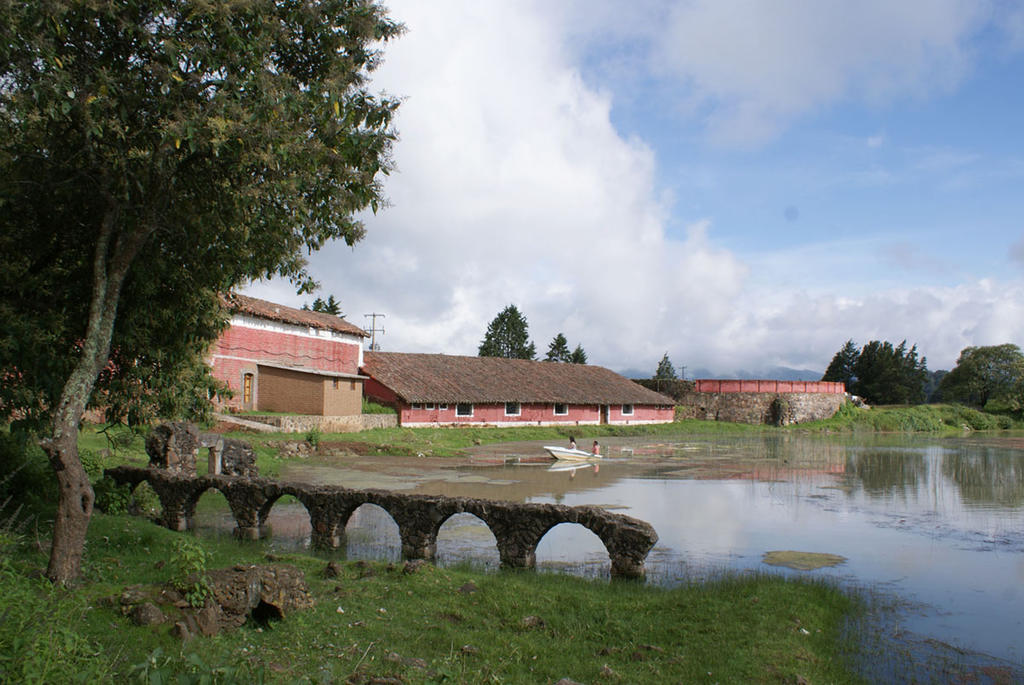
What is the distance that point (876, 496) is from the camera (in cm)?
2330

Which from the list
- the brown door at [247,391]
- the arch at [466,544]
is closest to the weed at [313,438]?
the brown door at [247,391]

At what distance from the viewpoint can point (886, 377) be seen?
3036 inches

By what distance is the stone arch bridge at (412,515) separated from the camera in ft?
40.2

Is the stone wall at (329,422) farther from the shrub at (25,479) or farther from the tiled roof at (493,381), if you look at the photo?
the shrub at (25,479)

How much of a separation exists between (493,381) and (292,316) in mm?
13298

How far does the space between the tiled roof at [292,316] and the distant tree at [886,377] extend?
2314 inches

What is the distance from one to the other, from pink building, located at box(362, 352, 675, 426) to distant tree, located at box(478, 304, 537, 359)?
19.5 m

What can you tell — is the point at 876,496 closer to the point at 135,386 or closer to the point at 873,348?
the point at 135,386

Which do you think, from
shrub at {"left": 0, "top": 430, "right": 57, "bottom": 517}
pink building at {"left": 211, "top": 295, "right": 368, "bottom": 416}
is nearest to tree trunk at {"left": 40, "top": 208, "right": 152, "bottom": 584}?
shrub at {"left": 0, "top": 430, "right": 57, "bottom": 517}

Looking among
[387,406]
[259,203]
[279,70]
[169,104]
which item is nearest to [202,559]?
[259,203]

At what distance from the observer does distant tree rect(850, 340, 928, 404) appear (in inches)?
3024

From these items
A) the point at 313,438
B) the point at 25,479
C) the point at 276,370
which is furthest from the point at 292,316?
the point at 25,479

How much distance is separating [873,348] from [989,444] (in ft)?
128

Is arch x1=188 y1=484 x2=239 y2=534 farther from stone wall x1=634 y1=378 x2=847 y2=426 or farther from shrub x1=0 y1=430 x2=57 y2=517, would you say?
stone wall x1=634 y1=378 x2=847 y2=426
